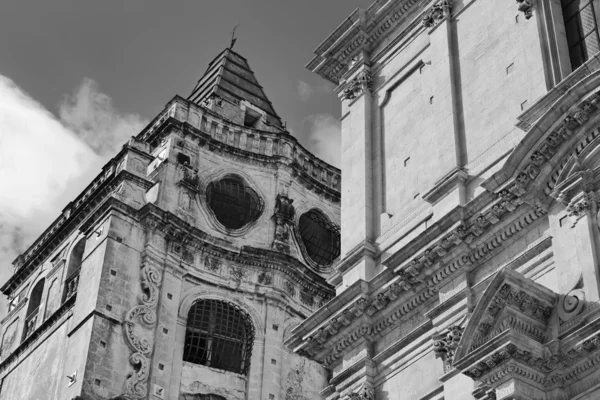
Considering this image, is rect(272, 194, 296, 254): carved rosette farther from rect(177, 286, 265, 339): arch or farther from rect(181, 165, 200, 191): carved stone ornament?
rect(181, 165, 200, 191): carved stone ornament

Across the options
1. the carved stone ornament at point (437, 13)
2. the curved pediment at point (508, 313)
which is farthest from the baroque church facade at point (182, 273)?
the curved pediment at point (508, 313)

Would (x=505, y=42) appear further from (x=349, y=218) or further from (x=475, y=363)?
(x=475, y=363)

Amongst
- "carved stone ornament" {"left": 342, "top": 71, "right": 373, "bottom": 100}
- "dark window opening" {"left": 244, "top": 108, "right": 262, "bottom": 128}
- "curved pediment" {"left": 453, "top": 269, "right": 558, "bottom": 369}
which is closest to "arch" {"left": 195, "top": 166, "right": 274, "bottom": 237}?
"dark window opening" {"left": 244, "top": 108, "right": 262, "bottom": 128}

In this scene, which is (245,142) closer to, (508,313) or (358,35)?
(358,35)

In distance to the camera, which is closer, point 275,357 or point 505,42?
point 505,42

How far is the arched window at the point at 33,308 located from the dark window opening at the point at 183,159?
6.63 m

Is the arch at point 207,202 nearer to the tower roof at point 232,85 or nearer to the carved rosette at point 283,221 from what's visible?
the carved rosette at point 283,221

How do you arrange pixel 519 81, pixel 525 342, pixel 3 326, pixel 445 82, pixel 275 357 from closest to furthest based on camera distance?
pixel 525 342 < pixel 519 81 < pixel 445 82 < pixel 275 357 < pixel 3 326

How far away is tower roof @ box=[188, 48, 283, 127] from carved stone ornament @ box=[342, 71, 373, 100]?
19.6m

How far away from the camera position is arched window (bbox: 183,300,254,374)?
35.2 metres

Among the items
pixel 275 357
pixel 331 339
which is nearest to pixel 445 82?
pixel 331 339

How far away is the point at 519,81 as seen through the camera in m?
21.2

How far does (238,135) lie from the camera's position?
41.8m

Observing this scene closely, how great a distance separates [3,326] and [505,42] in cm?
2565
